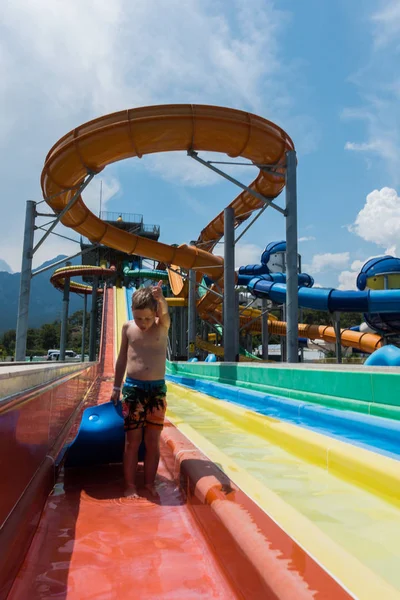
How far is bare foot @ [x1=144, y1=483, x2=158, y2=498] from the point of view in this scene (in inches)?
92.9

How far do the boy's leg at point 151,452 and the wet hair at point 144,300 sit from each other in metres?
0.66

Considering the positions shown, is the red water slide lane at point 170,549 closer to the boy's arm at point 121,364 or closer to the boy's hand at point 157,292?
the boy's arm at point 121,364

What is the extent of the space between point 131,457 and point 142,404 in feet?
0.93

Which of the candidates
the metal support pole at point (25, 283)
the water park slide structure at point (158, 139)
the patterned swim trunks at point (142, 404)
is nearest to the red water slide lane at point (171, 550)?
the patterned swim trunks at point (142, 404)

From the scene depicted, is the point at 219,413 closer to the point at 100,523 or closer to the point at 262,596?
the point at 100,523

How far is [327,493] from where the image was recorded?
2.15 meters

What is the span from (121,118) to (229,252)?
371cm

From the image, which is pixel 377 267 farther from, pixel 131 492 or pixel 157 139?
pixel 131 492

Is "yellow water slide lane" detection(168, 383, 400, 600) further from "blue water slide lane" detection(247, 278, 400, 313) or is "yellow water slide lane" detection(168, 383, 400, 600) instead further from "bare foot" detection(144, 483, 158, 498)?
"blue water slide lane" detection(247, 278, 400, 313)

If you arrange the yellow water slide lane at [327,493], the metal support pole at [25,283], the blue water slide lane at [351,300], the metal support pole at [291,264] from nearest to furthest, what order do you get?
the yellow water slide lane at [327,493], the metal support pole at [291,264], the metal support pole at [25,283], the blue water slide lane at [351,300]

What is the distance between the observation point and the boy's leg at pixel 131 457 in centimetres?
235

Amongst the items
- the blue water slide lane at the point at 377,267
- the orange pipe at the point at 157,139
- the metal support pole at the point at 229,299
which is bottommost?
the metal support pole at the point at 229,299

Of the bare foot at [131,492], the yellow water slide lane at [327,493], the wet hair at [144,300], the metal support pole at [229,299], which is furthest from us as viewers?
the metal support pole at [229,299]

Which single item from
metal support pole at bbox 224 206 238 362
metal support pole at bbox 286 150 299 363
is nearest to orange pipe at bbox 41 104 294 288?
metal support pole at bbox 286 150 299 363
